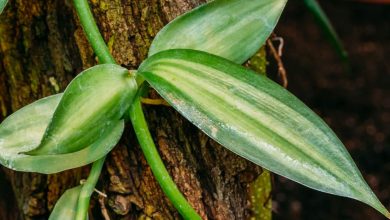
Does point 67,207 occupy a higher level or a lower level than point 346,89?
higher

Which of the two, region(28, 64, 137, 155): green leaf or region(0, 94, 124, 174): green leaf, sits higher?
region(28, 64, 137, 155): green leaf

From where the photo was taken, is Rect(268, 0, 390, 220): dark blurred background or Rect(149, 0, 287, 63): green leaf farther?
Rect(268, 0, 390, 220): dark blurred background

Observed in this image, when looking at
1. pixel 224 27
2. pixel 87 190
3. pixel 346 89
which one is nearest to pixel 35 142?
pixel 87 190

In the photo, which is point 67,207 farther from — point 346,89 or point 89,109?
point 346,89

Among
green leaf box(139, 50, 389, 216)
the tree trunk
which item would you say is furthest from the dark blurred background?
green leaf box(139, 50, 389, 216)

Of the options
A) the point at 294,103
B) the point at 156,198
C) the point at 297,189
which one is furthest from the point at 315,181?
the point at 297,189

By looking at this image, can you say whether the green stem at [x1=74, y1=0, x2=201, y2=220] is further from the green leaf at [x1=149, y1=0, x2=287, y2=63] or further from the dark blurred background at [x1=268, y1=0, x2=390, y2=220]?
the dark blurred background at [x1=268, y1=0, x2=390, y2=220]

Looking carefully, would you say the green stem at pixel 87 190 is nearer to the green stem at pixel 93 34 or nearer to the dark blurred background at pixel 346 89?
the green stem at pixel 93 34

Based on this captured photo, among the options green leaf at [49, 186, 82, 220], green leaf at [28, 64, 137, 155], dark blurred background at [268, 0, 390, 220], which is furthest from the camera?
dark blurred background at [268, 0, 390, 220]

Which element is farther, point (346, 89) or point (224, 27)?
point (346, 89)
